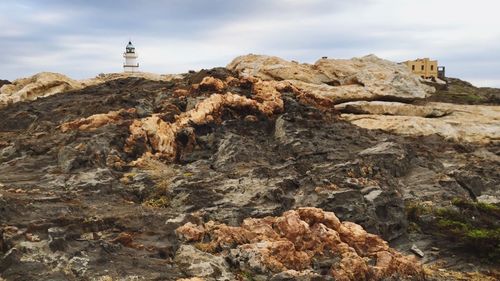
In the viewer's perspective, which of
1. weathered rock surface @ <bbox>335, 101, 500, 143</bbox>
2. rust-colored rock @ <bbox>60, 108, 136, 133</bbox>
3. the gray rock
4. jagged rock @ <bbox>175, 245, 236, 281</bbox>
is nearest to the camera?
jagged rock @ <bbox>175, 245, 236, 281</bbox>

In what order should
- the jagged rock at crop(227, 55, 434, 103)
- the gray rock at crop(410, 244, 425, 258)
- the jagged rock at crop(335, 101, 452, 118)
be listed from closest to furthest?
1. the gray rock at crop(410, 244, 425, 258)
2. the jagged rock at crop(335, 101, 452, 118)
3. the jagged rock at crop(227, 55, 434, 103)

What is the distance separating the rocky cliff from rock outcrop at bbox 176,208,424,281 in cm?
5

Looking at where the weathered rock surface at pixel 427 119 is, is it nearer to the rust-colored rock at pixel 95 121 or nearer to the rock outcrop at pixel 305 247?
the rust-colored rock at pixel 95 121

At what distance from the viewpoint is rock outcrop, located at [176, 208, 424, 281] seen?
16016 millimetres

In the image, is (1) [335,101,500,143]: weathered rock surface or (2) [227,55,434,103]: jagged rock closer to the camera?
(1) [335,101,500,143]: weathered rock surface

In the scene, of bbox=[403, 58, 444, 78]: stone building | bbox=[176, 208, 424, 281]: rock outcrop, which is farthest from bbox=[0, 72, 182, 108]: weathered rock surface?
bbox=[403, 58, 444, 78]: stone building

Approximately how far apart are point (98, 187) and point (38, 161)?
4523 millimetres

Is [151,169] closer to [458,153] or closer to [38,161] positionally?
[38,161]

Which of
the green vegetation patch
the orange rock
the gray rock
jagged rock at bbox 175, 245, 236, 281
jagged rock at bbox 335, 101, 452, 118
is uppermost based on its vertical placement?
the orange rock

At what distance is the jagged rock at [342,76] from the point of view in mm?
40031

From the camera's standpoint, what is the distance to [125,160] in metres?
24.8

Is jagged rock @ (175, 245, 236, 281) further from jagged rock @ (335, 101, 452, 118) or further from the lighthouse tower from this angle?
the lighthouse tower

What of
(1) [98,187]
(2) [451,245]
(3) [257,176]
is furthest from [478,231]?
(1) [98,187]

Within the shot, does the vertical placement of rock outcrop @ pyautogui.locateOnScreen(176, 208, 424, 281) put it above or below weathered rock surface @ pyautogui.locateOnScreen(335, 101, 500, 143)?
below
